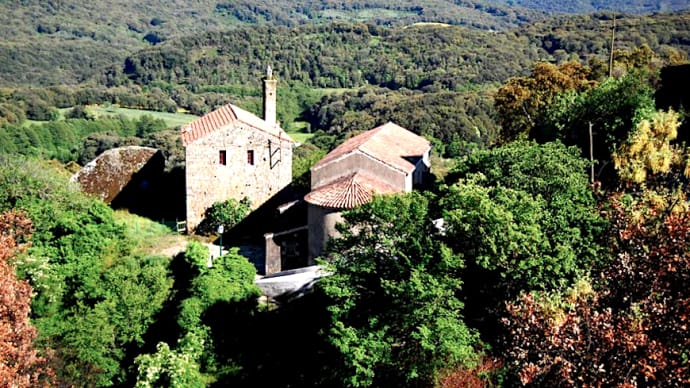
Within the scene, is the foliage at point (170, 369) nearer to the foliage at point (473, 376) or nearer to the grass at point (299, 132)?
the foliage at point (473, 376)

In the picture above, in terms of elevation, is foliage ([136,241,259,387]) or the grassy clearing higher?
foliage ([136,241,259,387])

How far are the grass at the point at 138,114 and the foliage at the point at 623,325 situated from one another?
262 feet

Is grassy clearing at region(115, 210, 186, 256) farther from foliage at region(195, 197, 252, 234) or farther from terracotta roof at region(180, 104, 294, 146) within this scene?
terracotta roof at region(180, 104, 294, 146)

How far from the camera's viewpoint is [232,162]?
3078 centimetres

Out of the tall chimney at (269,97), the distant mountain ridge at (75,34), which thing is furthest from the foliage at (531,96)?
the distant mountain ridge at (75,34)

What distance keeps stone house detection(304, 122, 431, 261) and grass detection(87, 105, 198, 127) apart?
62.2 meters

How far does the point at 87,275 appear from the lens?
25219mm

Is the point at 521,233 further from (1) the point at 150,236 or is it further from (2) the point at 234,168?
(1) the point at 150,236

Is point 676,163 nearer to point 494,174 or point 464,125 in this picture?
point 494,174

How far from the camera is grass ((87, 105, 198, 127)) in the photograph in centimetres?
9094

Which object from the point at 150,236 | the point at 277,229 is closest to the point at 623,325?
the point at 277,229

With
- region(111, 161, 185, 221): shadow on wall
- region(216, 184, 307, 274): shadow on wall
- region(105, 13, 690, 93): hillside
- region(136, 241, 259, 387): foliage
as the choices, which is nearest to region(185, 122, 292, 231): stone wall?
region(216, 184, 307, 274): shadow on wall

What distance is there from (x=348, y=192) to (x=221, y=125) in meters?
8.85

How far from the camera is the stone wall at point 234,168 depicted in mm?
30422
